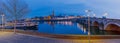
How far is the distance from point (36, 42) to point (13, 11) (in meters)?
18.5

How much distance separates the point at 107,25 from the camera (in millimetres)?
72750

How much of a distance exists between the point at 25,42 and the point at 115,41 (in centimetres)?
975

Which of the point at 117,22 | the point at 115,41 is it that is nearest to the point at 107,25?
the point at 117,22

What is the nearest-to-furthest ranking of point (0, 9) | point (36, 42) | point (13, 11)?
point (36, 42), point (13, 11), point (0, 9)

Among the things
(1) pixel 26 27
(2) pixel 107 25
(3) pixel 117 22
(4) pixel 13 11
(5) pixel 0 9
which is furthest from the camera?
(1) pixel 26 27

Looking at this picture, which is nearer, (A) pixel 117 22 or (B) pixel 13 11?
(B) pixel 13 11

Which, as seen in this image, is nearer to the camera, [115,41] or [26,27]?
[115,41]

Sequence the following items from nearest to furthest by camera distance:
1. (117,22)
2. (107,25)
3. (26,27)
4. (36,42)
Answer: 1. (36,42)
2. (117,22)
3. (107,25)
4. (26,27)

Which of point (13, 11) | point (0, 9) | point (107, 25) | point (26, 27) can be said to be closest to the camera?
point (13, 11)

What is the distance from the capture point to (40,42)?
27375 millimetres

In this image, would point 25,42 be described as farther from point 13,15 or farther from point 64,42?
point 13,15

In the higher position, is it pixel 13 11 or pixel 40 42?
pixel 13 11

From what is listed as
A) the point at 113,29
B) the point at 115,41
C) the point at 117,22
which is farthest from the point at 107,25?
the point at 115,41

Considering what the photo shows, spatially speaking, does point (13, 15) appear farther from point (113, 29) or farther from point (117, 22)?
point (113, 29)
